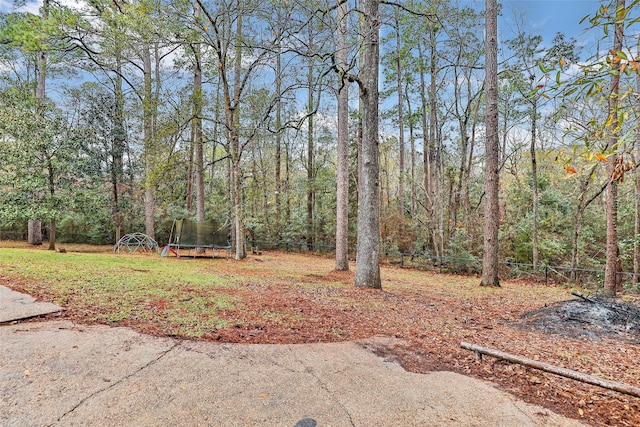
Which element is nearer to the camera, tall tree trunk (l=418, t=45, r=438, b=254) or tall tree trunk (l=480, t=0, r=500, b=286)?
tall tree trunk (l=480, t=0, r=500, b=286)

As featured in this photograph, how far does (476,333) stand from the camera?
404cm

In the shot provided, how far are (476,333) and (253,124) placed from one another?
10.1 metres

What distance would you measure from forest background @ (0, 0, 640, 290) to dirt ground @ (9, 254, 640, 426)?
14.8ft

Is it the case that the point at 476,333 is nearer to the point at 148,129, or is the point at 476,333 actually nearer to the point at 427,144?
the point at 427,144

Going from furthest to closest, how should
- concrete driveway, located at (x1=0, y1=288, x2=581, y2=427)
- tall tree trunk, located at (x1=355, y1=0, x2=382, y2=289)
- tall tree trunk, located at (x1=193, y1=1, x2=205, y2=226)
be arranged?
1. tall tree trunk, located at (x1=193, y1=1, x2=205, y2=226)
2. tall tree trunk, located at (x1=355, y1=0, x2=382, y2=289)
3. concrete driveway, located at (x1=0, y1=288, x2=581, y2=427)

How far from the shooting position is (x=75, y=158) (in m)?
11.9

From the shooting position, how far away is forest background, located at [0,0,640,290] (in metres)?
9.72

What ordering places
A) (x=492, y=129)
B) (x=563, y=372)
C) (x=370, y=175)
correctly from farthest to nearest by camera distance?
(x=492, y=129) → (x=370, y=175) → (x=563, y=372)

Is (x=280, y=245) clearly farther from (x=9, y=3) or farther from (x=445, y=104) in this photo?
(x=9, y=3)

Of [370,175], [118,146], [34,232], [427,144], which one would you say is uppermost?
[427,144]

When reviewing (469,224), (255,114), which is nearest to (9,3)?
(255,114)

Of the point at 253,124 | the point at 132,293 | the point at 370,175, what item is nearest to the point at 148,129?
the point at 253,124

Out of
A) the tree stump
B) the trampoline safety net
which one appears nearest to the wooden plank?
the trampoline safety net

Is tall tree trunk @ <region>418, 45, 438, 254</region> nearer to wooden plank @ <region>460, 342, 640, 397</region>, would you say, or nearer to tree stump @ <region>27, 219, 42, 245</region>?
wooden plank @ <region>460, 342, 640, 397</region>
